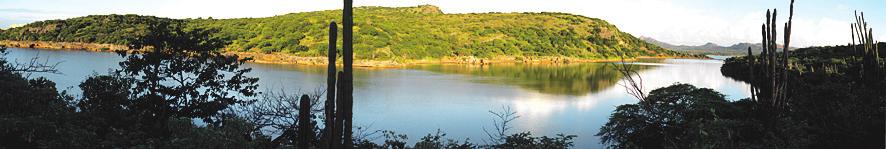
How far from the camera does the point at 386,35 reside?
96.2m

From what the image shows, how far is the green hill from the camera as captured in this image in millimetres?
88438

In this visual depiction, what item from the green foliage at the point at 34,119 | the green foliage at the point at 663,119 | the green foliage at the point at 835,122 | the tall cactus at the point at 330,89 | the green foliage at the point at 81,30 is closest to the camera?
the tall cactus at the point at 330,89

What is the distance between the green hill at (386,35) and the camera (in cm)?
8844

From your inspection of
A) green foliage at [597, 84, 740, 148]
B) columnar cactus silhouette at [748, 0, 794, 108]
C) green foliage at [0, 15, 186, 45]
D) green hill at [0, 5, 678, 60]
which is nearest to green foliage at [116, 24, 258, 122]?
green foliage at [597, 84, 740, 148]

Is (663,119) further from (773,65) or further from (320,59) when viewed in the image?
(320,59)

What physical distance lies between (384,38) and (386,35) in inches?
131

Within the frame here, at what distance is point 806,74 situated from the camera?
35.0 metres

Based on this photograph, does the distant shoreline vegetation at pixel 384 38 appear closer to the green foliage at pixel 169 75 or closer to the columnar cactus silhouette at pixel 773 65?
the green foliage at pixel 169 75

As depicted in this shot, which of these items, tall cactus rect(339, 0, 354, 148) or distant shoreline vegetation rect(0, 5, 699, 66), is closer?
tall cactus rect(339, 0, 354, 148)

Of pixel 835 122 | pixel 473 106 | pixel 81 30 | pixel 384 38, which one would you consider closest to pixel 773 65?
pixel 835 122

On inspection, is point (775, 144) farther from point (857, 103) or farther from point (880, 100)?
point (857, 103)

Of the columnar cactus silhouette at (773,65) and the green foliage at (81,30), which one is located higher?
the green foliage at (81,30)

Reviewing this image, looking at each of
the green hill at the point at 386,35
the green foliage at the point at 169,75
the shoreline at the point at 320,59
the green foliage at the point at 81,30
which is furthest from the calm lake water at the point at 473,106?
the green foliage at the point at 81,30

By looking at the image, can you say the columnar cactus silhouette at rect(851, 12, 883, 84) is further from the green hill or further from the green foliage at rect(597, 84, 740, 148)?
the green hill
